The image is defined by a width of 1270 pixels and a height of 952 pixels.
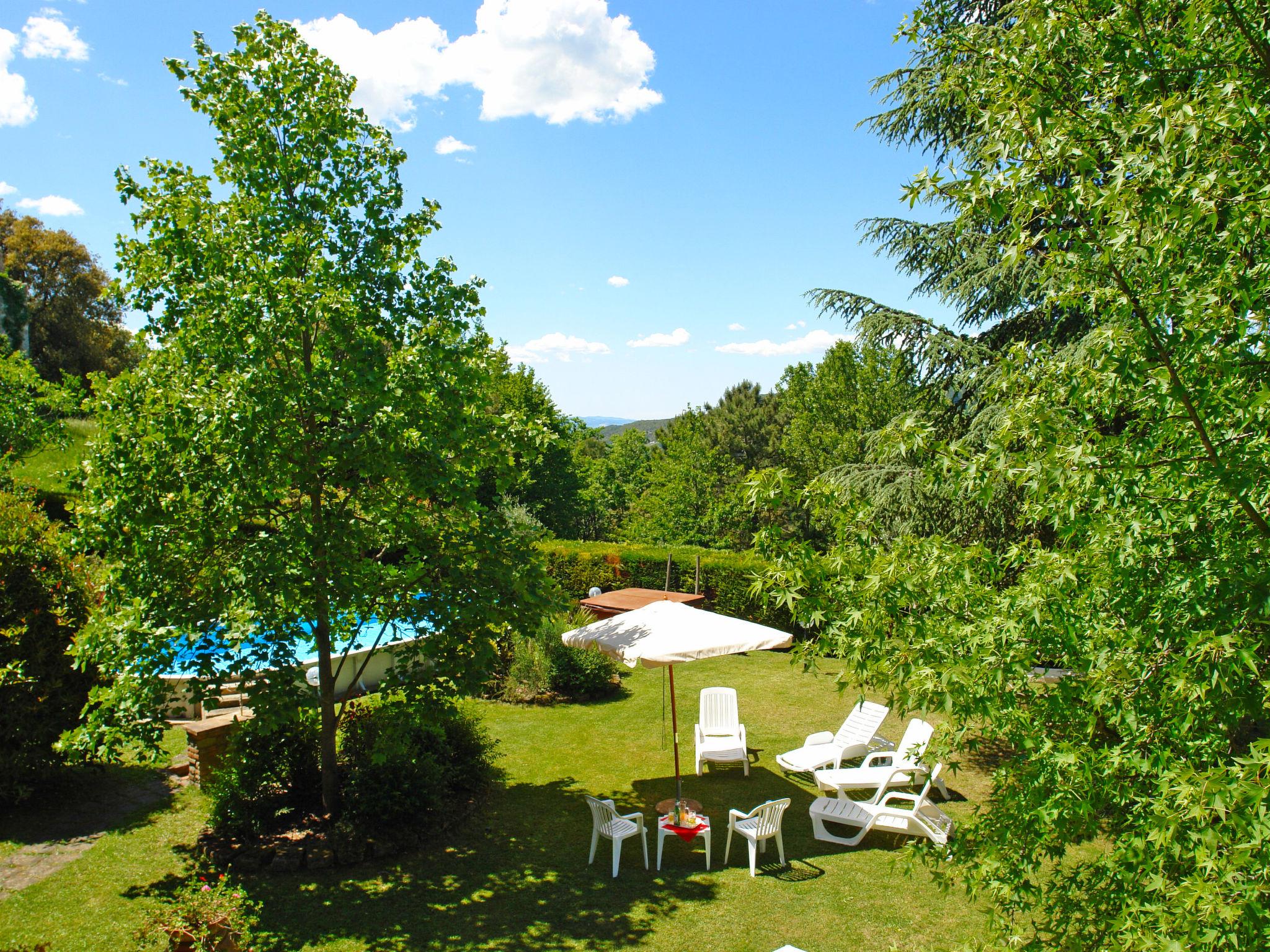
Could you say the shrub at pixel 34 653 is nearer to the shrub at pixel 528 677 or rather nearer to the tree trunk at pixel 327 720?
the tree trunk at pixel 327 720

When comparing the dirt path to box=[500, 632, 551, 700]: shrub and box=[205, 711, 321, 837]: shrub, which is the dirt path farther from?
box=[500, 632, 551, 700]: shrub

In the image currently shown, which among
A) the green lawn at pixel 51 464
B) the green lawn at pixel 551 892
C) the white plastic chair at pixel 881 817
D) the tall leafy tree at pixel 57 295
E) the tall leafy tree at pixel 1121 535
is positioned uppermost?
the tall leafy tree at pixel 57 295

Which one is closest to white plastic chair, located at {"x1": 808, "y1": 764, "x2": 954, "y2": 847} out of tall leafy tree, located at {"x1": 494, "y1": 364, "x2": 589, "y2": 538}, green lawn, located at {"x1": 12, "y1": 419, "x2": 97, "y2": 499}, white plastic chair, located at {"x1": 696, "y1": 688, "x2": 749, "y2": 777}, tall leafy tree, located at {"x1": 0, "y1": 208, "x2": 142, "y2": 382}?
white plastic chair, located at {"x1": 696, "y1": 688, "x2": 749, "y2": 777}

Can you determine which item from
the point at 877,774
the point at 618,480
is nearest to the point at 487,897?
the point at 877,774

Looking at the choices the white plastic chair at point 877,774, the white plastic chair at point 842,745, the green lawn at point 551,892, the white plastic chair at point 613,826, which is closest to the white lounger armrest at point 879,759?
the white plastic chair at point 877,774

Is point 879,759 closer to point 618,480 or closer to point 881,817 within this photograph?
point 881,817

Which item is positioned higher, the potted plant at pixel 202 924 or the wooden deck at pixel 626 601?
the wooden deck at pixel 626 601

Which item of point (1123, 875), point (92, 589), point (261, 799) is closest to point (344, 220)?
point (92, 589)

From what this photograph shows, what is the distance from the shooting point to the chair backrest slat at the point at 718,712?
35.2 ft

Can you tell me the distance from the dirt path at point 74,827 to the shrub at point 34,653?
1.69 ft

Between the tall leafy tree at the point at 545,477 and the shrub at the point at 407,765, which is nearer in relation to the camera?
the shrub at the point at 407,765

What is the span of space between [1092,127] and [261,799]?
9.28 meters

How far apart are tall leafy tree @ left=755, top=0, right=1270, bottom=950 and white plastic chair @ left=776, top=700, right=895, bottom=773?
6358 millimetres

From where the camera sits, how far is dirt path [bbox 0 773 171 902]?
711cm
